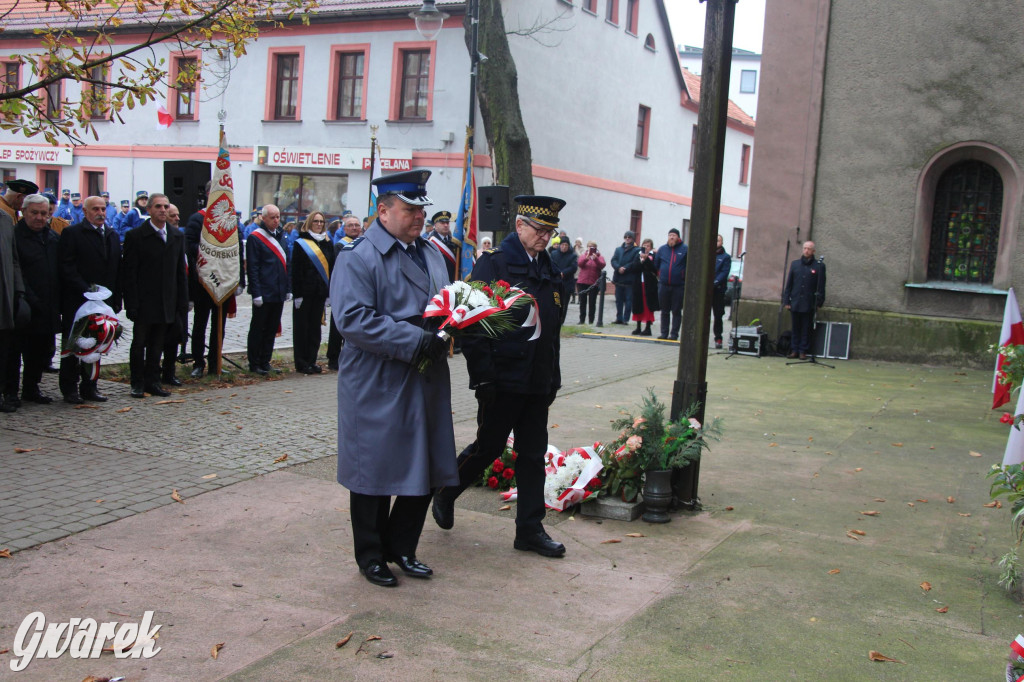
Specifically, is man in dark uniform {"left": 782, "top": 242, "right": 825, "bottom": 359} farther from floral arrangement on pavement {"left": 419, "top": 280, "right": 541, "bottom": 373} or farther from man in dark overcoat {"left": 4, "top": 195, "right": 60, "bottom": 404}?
floral arrangement on pavement {"left": 419, "top": 280, "right": 541, "bottom": 373}

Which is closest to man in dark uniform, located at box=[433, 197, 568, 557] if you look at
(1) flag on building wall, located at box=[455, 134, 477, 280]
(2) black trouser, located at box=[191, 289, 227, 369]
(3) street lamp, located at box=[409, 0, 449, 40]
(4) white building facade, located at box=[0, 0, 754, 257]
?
(2) black trouser, located at box=[191, 289, 227, 369]

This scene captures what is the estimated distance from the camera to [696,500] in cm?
633

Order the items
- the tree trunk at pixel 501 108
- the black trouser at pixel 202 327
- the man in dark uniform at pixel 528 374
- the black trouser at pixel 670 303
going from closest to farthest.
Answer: the man in dark uniform at pixel 528 374
the black trouser at pixel 202 327
the black trouser at pixel 670 303
the tree trunk at pixel 501 108

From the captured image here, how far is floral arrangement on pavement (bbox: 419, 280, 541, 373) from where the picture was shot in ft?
14.3

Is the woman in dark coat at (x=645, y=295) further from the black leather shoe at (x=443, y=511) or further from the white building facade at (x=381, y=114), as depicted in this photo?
the black leather shoe at (x=443, y=511)

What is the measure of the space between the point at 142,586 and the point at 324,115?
24417 mm

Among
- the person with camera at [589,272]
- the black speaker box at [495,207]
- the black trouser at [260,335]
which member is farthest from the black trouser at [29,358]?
the person with camera at [589,272]

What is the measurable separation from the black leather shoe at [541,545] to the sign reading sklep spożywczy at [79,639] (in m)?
2.04

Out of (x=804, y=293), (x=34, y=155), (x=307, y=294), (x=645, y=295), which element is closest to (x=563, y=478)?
(x=307, y=294)

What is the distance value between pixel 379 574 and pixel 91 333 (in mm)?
5426

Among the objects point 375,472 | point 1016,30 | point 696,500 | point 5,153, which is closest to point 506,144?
point 1016,30

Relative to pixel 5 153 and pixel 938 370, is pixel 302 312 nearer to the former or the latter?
pixel 938 370

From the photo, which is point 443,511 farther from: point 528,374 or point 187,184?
point 187,184

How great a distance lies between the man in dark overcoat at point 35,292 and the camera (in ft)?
27.6
